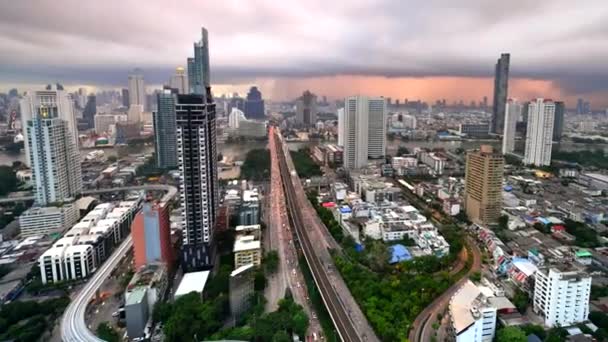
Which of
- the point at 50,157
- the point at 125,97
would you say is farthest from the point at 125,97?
the point at 50,157

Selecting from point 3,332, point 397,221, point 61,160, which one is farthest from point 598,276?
point 61,160

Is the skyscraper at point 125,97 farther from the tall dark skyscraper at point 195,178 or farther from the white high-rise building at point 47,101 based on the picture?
the tall dark skyscraper at point 195,178

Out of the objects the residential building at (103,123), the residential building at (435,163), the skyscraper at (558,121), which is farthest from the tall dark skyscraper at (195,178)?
the skyscraper at (558,121)

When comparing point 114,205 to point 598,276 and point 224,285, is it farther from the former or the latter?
point 598,276

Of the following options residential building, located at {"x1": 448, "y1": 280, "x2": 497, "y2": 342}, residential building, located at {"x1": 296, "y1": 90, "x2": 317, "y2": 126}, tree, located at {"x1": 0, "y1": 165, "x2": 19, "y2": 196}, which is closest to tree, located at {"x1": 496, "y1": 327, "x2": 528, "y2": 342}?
residential building, located at {"x1": 448, "y1": 280, "x2": 497, "y2": 342}

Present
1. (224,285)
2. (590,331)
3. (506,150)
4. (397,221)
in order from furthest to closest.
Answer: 1. (506,150)
2. (397,221)
3. (224,285)
4. (590,331)

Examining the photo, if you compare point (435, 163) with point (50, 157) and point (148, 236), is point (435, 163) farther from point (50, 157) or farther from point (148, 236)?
point (50, 157)

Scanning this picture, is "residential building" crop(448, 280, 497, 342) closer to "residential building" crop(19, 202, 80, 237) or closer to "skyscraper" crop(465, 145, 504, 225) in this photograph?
"skyscraper" crop(465, 145, 504, 225)
